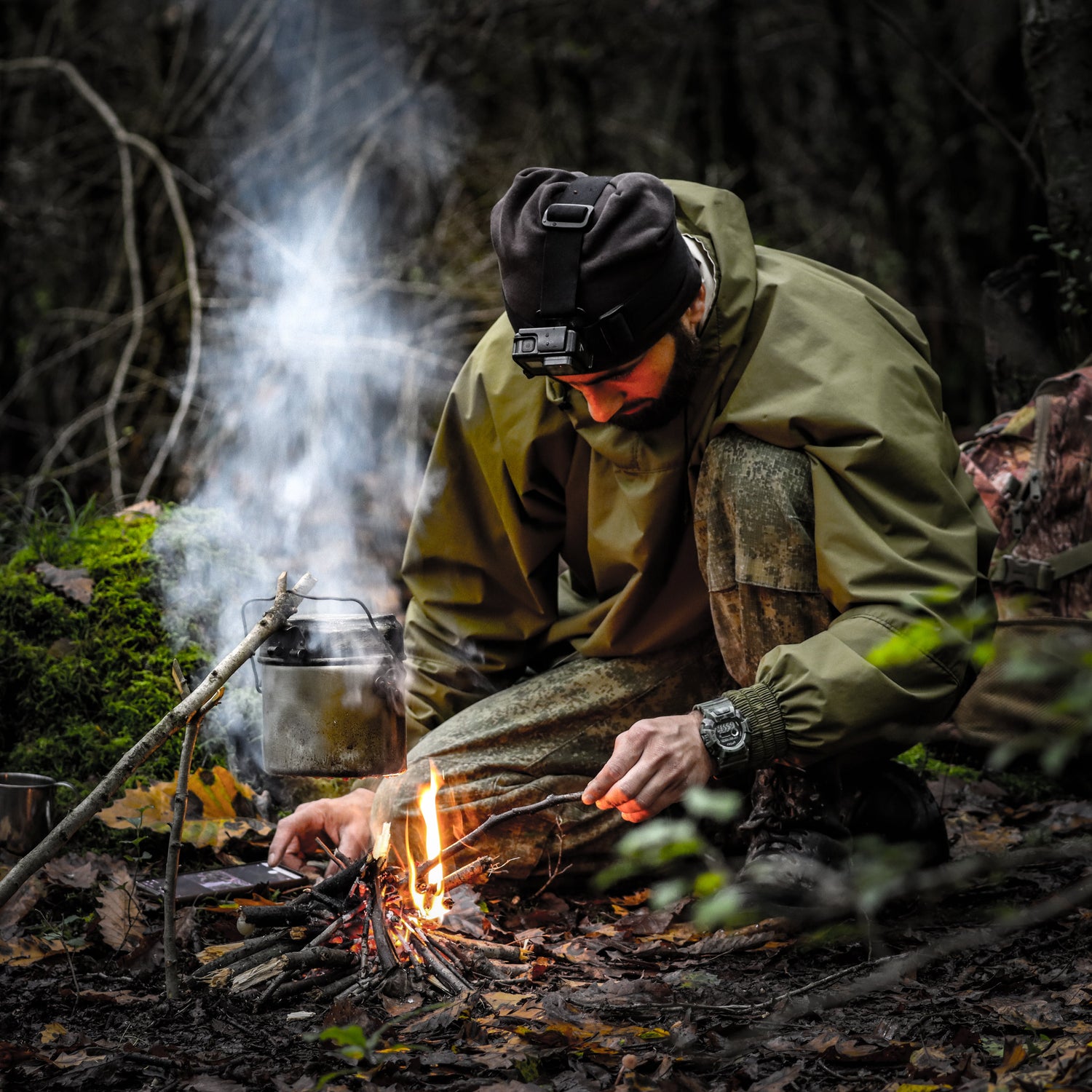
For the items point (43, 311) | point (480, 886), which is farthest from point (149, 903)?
point (43, 311)

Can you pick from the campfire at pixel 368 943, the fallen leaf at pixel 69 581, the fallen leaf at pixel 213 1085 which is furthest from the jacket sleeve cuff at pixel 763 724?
the fallen leaf at pixel 69 581

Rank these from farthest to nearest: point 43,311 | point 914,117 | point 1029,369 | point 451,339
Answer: point 914,117 < point 43,311 < point 451,339 < point 1029,369

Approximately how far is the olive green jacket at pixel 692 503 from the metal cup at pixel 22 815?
108cm

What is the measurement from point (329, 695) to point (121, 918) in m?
0.90

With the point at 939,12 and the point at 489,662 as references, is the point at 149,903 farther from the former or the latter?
the point at 939,12

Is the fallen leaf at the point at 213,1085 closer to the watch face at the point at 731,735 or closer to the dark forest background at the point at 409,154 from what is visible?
the watch face at the point at 731,735

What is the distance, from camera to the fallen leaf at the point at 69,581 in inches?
151

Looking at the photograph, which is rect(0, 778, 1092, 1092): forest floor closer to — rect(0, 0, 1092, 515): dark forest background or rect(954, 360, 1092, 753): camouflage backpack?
rect(954, 360, 1092, 753): camouflage backpack

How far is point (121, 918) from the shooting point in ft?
9.05

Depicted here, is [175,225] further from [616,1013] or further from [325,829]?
[616,1013]

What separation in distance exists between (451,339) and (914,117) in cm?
725

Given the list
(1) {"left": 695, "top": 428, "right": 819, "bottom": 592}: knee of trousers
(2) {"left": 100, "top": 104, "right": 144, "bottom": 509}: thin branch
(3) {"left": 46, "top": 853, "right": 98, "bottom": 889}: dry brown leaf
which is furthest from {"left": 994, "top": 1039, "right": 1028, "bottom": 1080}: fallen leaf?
(2) {"left": 100, "top": 104, "right": 144, "bottom": 509}: thin branch

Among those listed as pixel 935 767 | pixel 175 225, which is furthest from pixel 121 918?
pixel 175 225

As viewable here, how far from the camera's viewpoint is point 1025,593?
3553 mm
